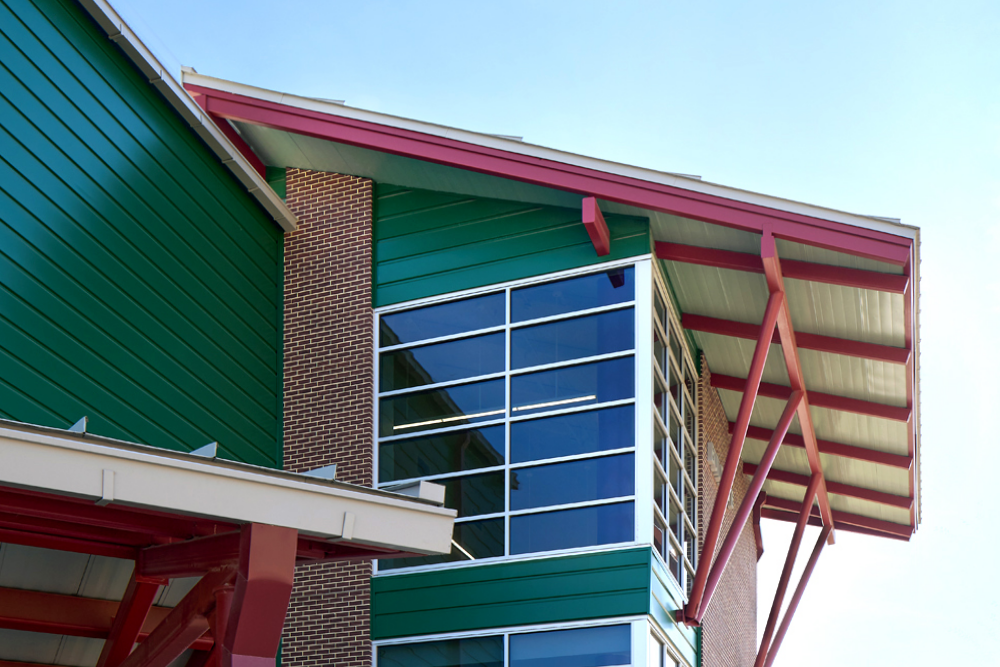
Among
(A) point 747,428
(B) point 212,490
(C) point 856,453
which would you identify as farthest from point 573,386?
(C) point 856,453

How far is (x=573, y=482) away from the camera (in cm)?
1318

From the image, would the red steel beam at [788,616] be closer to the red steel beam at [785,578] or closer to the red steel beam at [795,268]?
the red steel beam at [785,578]

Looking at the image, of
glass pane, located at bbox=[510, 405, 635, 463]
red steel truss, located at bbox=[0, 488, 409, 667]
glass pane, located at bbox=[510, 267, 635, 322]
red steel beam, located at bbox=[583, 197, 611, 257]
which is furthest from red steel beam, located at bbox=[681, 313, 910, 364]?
red steel truss, located at bbox=[0, 488, 409, 667]

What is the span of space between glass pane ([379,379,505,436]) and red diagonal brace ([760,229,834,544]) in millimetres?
3441

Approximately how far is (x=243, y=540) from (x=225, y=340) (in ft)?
22.1

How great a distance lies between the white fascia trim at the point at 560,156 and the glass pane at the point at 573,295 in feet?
4.04

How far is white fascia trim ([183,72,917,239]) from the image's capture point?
495 inches

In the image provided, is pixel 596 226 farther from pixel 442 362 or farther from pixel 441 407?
pixel 441 407

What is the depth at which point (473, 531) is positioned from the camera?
13539 millimetres

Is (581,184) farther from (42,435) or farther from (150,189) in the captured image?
(42,435)

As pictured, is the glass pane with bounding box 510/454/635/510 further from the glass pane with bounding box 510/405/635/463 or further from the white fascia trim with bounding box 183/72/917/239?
the white fascia trim with bounding box 183/72/917/239

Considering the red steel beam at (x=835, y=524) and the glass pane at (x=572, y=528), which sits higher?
the red steel beam at (x=835, y=524)

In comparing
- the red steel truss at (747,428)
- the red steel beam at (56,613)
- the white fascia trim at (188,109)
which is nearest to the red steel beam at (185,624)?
the red steel beam at (56,613)

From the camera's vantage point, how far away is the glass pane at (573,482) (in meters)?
13.0
